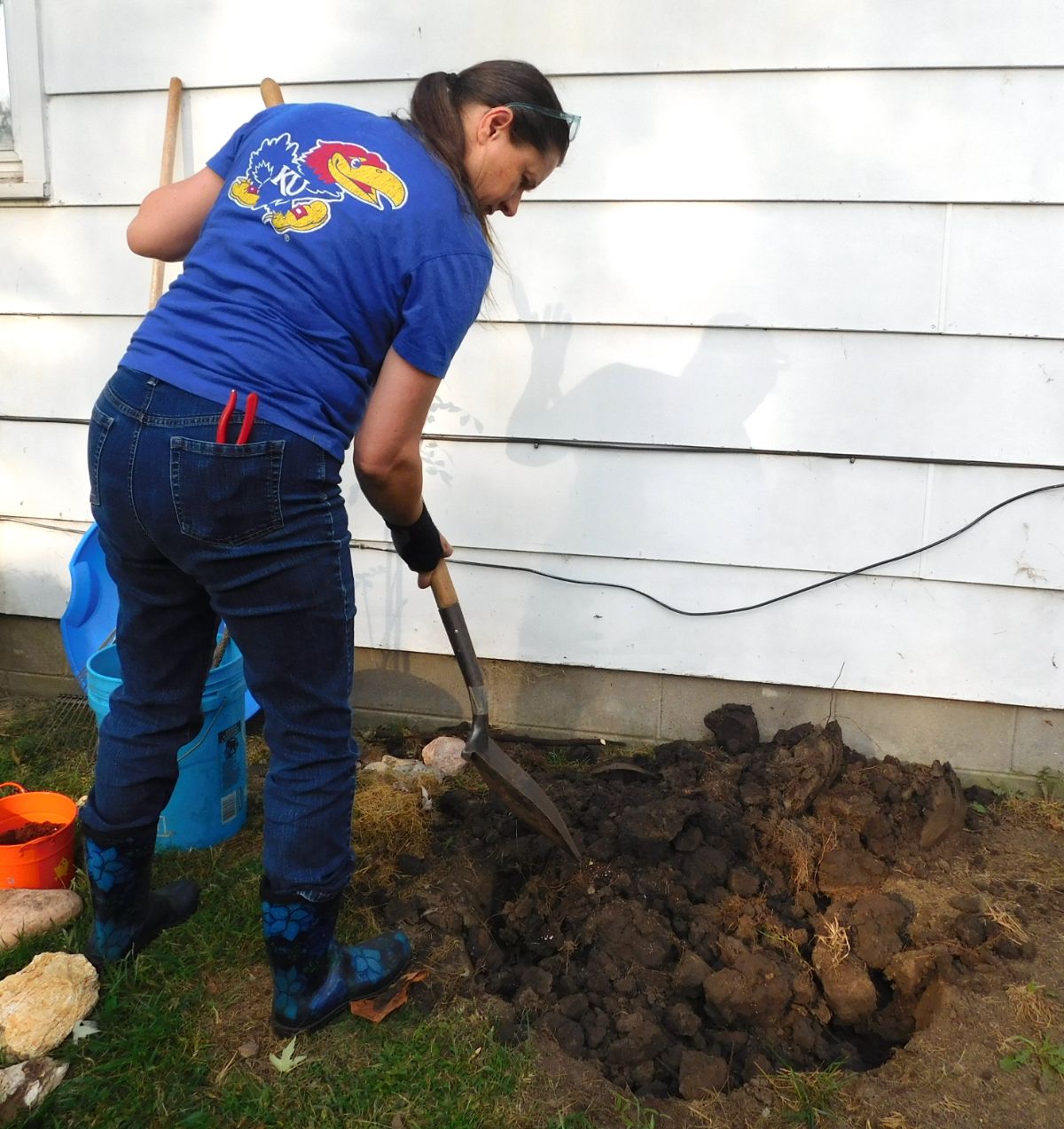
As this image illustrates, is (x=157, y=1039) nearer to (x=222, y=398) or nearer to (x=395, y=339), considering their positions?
(x=222, y=398)

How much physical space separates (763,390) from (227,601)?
1.97 m

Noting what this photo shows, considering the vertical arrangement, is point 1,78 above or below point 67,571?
above

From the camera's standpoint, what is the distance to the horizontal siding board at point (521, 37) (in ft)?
9.06

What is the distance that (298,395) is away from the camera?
1.72 metres

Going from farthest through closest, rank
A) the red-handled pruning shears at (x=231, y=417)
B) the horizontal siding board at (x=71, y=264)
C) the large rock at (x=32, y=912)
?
the horizontal siding board at (x=71, y=264) → the large rock at (x=32, y=912) → the red-handled pruning shears at (x=231, y=417)

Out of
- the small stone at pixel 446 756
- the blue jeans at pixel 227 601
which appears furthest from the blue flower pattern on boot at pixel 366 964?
the small stone at pixel 446 756

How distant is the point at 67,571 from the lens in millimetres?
3723

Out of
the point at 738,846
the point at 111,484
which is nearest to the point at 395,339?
the point at 111,484

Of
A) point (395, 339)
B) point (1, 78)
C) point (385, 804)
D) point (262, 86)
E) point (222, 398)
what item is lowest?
point (385, 804)

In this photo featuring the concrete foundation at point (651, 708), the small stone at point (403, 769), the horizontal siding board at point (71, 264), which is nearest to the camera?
the small stone at point (403, 769)

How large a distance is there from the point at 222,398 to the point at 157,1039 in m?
1.39

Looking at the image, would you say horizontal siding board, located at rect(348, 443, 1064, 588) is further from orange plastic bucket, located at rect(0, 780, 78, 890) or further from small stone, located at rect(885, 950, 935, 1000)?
orange plastic bucket, located at rect(0, 780, 78, 890)

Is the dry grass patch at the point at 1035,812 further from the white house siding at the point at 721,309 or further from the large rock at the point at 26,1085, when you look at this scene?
the large rock at the point at 26,1085

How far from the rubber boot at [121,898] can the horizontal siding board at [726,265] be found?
2008mm
